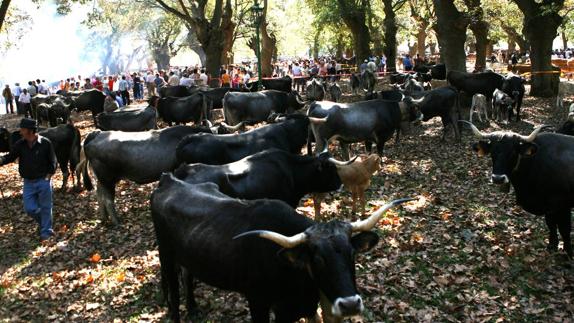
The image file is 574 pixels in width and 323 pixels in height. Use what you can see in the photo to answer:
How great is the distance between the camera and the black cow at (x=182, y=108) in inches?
727

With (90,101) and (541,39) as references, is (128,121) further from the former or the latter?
(541,39)

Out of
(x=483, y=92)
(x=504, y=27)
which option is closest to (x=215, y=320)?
(x=483, y=92)

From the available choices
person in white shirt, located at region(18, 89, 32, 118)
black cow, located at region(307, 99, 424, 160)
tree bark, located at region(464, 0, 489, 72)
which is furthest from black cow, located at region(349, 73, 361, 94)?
person in white shirt, located at region(18, 89, 32, 118)

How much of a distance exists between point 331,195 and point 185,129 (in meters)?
3.55

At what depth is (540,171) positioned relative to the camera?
7.46 m

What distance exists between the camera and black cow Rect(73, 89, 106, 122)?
2350 cm

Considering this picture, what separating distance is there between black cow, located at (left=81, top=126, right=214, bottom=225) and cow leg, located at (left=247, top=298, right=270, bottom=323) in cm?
570

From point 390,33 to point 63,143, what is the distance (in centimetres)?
2490

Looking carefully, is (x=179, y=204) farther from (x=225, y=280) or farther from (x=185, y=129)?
(x=185, y=129)

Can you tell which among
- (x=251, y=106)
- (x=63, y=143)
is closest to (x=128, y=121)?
(x=63, y=143)

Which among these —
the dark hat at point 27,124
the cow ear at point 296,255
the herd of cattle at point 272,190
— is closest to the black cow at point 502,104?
the herd of cattle at point 272,190

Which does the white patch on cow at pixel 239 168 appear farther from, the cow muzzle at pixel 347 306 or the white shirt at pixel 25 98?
the white shirt at pixel 25 98

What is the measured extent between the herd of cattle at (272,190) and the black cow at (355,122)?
3 cm

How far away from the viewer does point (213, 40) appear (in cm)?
2580
